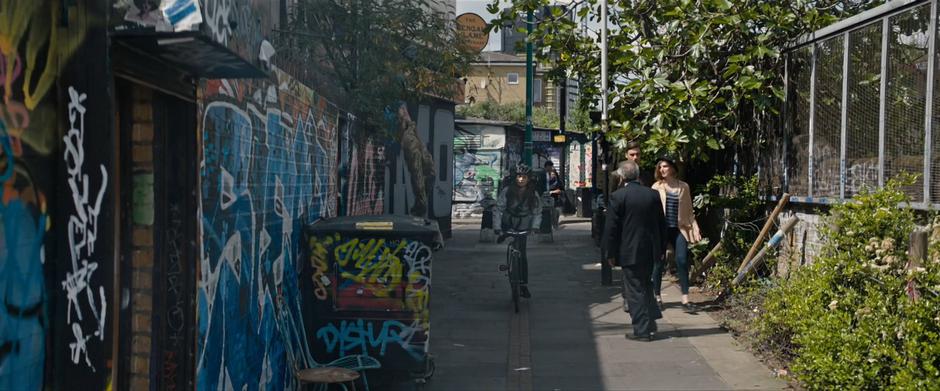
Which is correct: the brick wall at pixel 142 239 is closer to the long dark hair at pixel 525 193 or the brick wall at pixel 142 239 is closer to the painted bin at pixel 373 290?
the painted bin at pixel 373 290

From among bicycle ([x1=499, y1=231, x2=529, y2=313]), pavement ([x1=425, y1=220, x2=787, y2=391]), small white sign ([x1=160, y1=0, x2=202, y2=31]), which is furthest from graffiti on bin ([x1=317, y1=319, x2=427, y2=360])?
bicycle ([x1=499, y1=231, x2=529, y2=313])

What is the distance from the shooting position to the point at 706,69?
11664 millimetres

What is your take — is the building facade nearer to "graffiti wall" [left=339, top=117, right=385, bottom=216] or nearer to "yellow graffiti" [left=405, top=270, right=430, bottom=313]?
"yellow graffiti" [left=405, top=270, right=430, bottom=313]

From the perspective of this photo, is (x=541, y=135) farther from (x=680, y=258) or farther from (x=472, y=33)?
(x=680, y=258)

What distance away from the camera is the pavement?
7930mm

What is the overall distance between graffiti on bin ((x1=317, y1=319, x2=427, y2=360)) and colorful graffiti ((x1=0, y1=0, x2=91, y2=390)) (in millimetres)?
3909

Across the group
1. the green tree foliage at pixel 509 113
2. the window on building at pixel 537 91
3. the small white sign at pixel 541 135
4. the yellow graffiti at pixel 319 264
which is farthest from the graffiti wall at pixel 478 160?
the window on building at pixel 537 91

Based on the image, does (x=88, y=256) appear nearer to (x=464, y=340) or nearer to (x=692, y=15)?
(x=464, y=340)

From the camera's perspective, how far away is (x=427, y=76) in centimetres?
1199

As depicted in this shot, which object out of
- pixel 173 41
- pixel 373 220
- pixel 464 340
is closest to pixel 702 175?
pixel 464 340

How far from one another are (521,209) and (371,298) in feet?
16.3

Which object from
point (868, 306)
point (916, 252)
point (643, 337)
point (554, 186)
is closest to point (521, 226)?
point (643, 337)

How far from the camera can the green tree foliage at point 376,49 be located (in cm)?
901

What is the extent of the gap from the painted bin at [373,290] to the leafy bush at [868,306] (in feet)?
8.83
